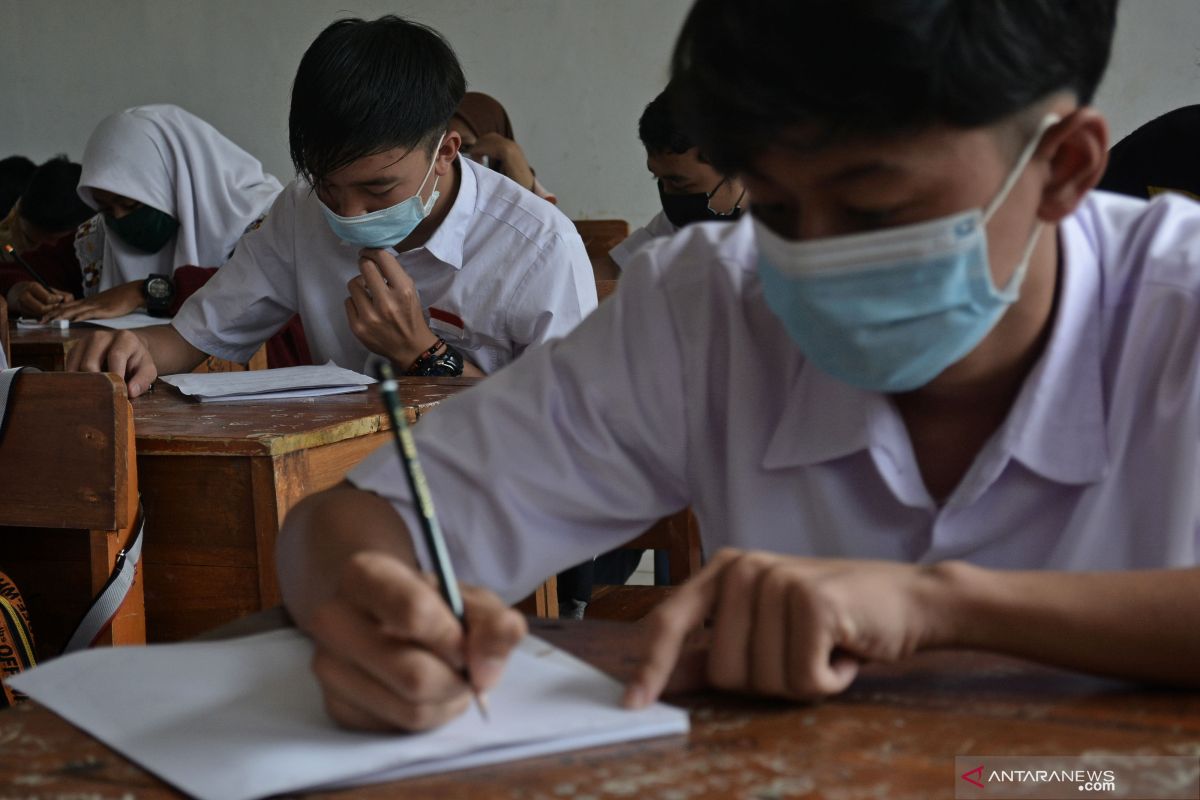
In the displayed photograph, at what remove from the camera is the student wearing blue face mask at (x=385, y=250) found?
2.31 meters

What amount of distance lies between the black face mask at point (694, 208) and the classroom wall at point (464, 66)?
2144 millimetres

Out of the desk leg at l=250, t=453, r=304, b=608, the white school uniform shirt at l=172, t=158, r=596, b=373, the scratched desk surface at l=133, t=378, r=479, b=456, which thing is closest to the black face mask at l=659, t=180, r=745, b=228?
the white school uniform shirt at l=172, t=158, r=596, b=373

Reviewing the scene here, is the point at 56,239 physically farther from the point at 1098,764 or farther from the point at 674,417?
the point at 1098,764

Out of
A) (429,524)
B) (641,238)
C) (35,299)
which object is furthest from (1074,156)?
(35,299)

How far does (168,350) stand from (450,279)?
60cm

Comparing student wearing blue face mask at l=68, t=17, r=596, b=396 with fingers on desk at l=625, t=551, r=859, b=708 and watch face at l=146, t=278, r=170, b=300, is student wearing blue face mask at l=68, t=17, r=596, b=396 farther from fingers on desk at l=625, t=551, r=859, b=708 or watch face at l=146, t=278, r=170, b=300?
fingers on desk at l=625, t=551, r=859, b=708

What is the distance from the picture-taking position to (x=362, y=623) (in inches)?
27.7

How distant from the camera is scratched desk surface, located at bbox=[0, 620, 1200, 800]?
61 cm

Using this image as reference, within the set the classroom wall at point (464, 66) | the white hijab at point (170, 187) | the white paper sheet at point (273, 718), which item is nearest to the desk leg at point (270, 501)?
the white paper sheet at point (273, 718)

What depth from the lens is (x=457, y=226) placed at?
2.55 metres

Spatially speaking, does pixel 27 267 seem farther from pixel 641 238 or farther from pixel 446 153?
pixel 446 153

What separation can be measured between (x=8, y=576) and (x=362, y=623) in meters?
1.40

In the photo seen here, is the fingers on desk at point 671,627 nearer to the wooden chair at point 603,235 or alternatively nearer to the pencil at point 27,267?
the wooden chair at point 603,235

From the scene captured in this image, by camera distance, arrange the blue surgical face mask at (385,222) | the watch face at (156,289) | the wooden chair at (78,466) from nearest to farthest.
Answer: the wooden chair at (78,466) → the blue surgical face mask at (385,222) → the watch face at (156,289)
